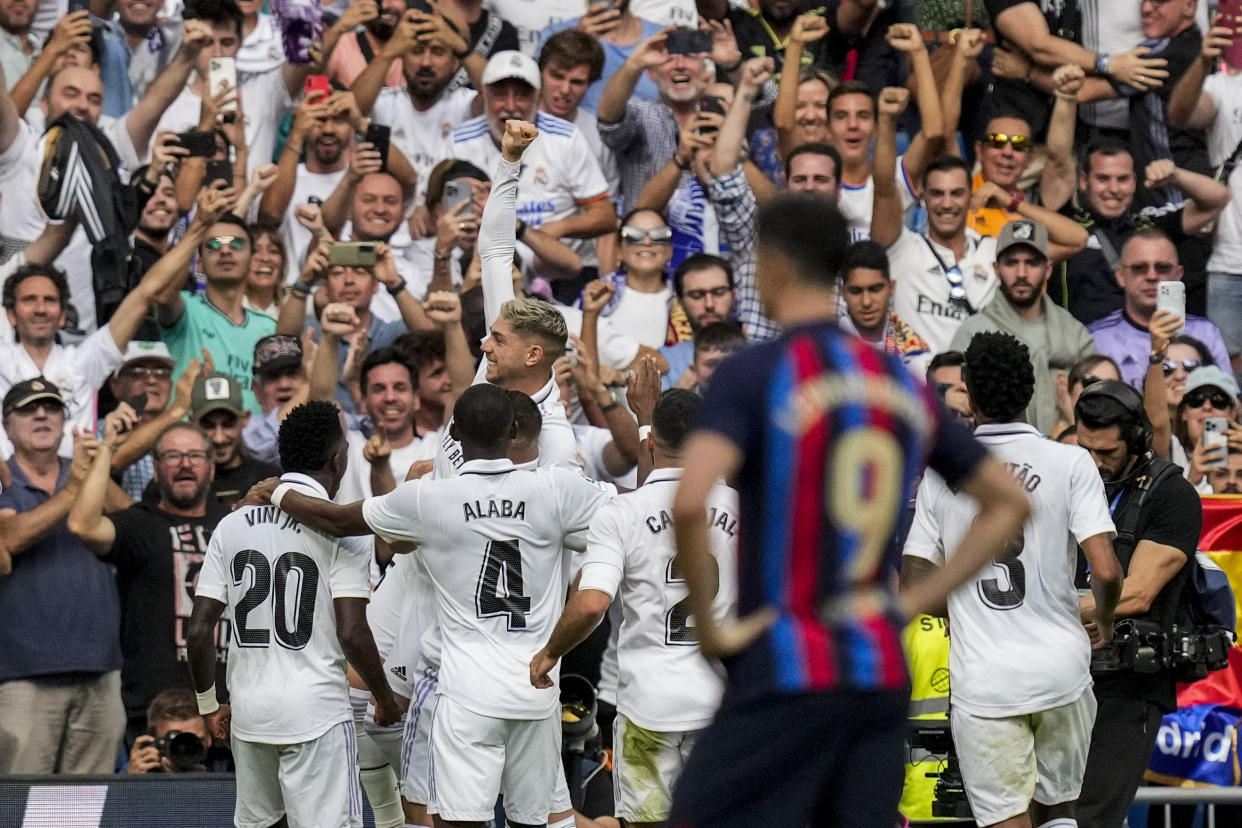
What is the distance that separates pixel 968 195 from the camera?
11086mm

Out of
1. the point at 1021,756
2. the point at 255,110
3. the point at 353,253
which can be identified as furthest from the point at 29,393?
the point at 1021,756

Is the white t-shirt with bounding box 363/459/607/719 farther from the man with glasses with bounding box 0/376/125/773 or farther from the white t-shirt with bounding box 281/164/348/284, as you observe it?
the white t-shirt with bounding box 281/164/348/284

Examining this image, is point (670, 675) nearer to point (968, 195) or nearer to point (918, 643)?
point (918, 643)

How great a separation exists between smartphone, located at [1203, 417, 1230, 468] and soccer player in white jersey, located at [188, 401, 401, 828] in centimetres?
482

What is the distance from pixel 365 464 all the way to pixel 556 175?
2796mm

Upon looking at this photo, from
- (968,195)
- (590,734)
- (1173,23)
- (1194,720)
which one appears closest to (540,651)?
(590,734)

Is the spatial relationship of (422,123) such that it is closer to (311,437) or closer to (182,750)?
(182,750)

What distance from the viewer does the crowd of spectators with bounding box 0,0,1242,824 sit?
9086mm

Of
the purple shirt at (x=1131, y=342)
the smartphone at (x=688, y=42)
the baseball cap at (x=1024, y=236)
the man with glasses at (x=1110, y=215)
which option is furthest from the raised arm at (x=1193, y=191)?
the smartphone at (x=688, y=42)

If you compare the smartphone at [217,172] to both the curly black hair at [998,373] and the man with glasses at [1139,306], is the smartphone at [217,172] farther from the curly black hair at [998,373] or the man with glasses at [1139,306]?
the curly black hair at [998,373]

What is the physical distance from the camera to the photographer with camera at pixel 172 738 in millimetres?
8375

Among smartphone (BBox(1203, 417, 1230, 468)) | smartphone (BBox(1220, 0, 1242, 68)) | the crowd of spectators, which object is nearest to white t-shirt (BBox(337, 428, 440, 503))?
the crowd of spectators

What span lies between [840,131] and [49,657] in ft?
18.9

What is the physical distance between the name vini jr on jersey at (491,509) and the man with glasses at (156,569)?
2657 mm
